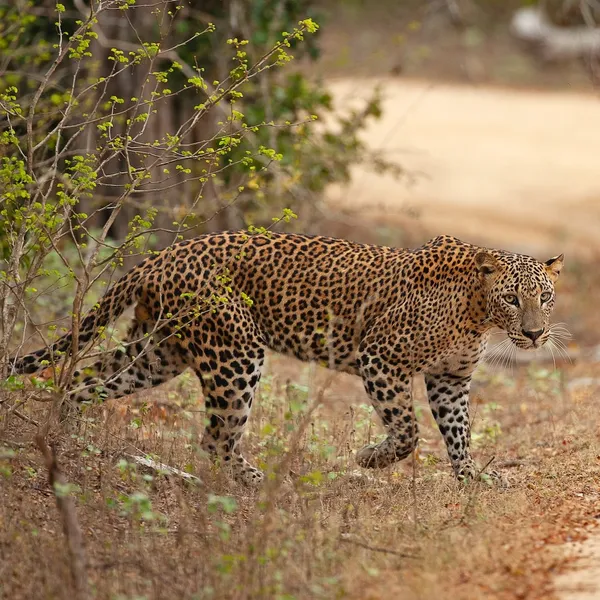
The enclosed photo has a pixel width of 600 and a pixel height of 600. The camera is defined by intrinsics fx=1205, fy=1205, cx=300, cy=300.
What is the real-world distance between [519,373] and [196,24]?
17.0ft

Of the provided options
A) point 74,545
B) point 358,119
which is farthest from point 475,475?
point 358,119

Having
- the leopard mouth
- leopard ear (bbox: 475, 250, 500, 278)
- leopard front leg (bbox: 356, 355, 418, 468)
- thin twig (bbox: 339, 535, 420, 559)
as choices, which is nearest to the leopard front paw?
leopard front leg (bbox: 356, 355, 418, 468)

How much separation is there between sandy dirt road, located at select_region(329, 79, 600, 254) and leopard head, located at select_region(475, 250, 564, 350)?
30.6ft

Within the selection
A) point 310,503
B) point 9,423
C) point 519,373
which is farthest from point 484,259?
Result: point 519,373

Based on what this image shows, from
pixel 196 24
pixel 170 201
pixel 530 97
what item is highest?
pixel 196 24

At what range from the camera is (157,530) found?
5.77 m

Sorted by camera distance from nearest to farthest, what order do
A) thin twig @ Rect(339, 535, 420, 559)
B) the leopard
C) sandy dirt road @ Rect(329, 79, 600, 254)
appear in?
thin twig @ Rect(339, 535, 420, 559), the leopard, sandy dirt road @ Rect(329, 79, 600, 254)

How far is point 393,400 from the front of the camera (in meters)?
7.54

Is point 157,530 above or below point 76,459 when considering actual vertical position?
above

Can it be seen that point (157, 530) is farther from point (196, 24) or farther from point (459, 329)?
point (196, 24)

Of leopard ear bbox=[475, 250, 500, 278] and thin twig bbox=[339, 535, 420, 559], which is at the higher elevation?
leopard ear bbox=[475, 250, 500, 278]

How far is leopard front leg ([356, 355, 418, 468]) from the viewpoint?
7.53 meters

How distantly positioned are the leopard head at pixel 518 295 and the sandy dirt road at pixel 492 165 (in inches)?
367

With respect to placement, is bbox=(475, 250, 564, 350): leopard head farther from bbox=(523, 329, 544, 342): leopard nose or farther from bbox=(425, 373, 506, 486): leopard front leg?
bbox=(425, 373, 506, 486): leopard front leg
